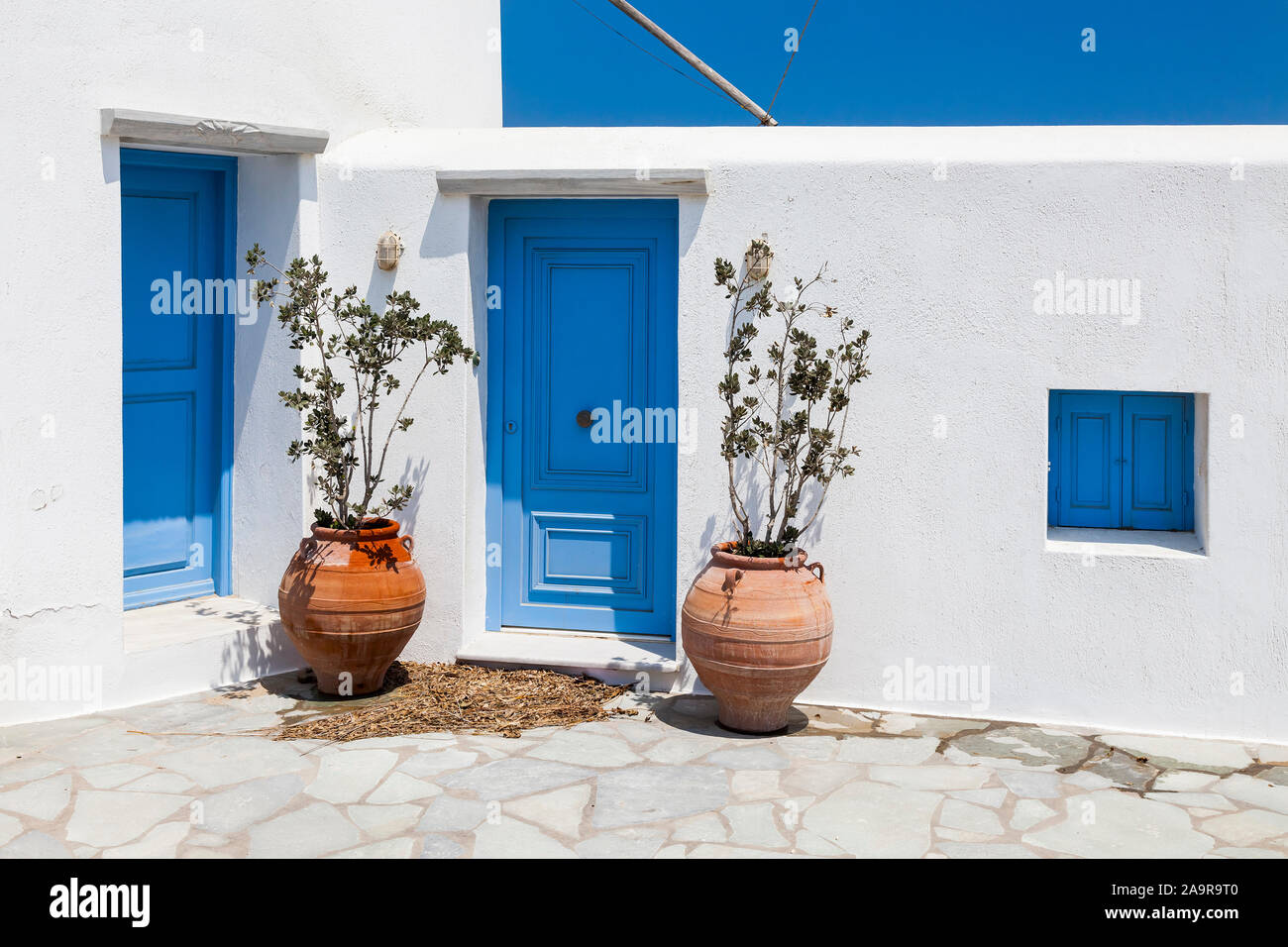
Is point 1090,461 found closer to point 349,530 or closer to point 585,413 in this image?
point 585,413

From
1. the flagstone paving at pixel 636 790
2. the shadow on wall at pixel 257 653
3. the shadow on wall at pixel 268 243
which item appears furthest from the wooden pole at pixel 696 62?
the flagstone paving at pixel 636 790

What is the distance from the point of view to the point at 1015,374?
6.34 meters

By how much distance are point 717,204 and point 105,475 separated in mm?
3287

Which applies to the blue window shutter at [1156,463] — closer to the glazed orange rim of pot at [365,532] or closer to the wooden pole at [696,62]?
the glazed orange rim of pot at [365,532]

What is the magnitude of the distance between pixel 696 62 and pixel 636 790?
9.59m

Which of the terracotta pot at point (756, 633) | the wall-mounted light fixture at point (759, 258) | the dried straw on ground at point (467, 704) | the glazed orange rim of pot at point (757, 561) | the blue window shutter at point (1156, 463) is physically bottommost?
the dried straw on ground at point (467, 704)

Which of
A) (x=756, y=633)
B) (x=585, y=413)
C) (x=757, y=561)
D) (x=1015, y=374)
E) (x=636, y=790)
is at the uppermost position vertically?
(x=1015, y=374)

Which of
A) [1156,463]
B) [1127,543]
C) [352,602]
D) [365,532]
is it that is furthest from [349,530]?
[1156,463]

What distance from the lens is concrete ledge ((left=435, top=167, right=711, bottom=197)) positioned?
260 inches

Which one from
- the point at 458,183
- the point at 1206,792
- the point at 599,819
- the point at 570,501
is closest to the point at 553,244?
the point at 458,183

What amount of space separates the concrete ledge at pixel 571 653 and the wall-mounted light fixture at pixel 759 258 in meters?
2.01

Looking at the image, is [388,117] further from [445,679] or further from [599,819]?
[599,819]

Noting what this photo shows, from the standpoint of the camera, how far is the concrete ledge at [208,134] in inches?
247

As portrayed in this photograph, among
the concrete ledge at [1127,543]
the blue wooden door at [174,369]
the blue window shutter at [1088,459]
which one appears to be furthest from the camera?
the blue wooden door at [174,369]
